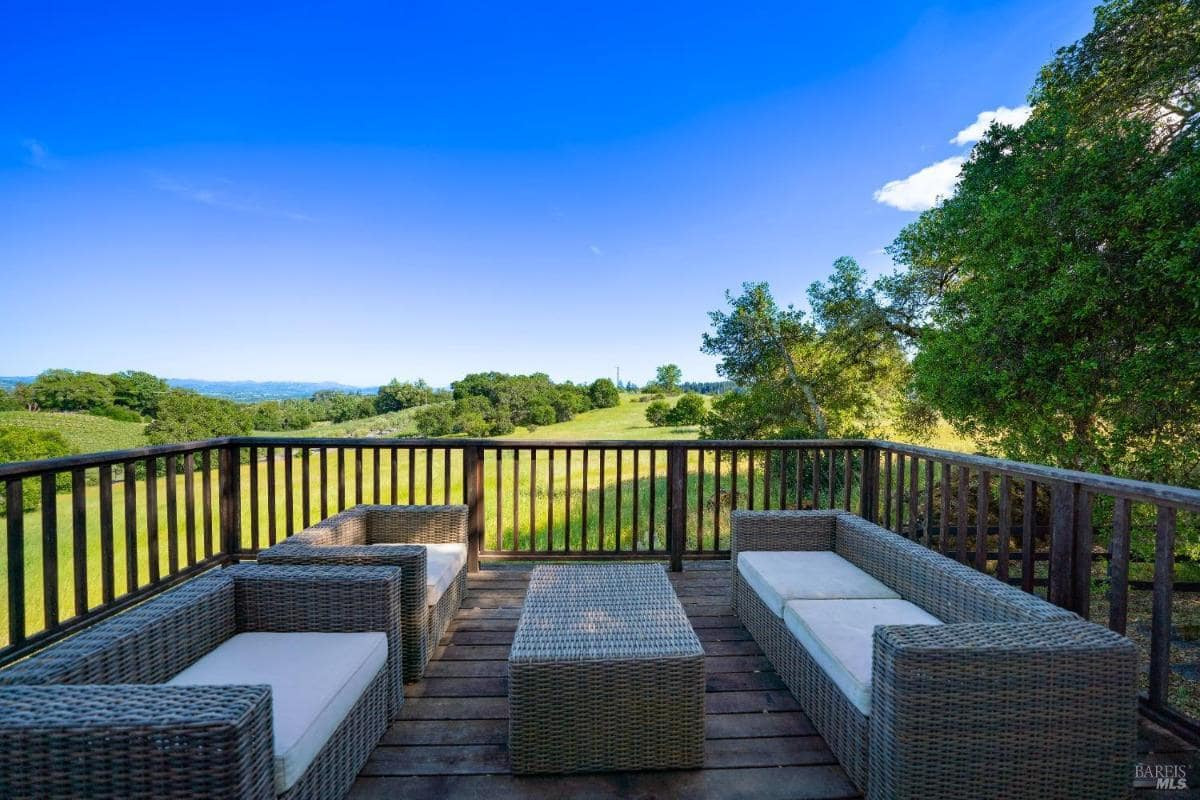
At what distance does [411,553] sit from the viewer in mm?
2111

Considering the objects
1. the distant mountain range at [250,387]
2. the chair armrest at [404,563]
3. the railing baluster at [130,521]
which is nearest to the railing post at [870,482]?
the chair armrest at [404,563]

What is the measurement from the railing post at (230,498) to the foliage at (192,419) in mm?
10777

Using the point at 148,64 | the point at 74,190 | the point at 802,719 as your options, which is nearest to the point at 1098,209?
the point at 802,719

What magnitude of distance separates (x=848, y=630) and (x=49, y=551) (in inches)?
134

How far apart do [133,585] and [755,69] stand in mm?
9332

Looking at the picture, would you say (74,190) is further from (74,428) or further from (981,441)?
(981,441)

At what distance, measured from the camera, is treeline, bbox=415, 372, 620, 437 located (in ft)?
55.9

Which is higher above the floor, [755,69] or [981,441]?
[755,69]

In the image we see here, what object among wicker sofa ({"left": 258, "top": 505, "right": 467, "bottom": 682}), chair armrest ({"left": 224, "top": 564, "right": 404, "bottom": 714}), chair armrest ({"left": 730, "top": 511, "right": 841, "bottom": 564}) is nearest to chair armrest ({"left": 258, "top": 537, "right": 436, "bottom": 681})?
wicker sofa ({"left": 258, "top": 505, "right": 467, "bottom": 682})

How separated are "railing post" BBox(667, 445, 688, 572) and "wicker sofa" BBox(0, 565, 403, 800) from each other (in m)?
2.13

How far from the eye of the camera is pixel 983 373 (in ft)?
19.3

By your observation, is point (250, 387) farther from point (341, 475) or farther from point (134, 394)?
point (341, 475)

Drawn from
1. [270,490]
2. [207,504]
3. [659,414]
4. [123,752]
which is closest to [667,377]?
[659,414]

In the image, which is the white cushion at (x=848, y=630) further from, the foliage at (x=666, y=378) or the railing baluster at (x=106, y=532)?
the foliage at (x=666, y=378)
